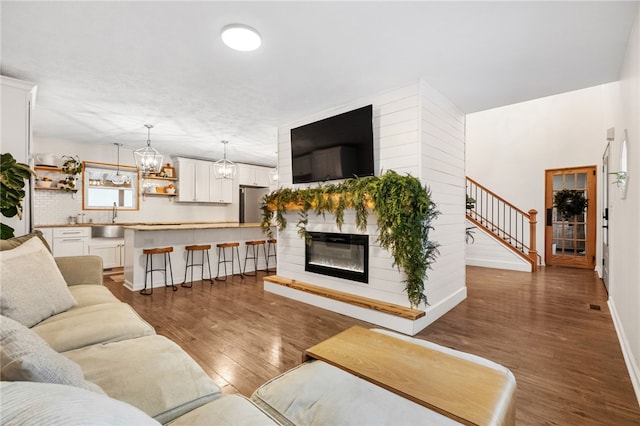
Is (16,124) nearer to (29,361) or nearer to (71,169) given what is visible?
(71,169)

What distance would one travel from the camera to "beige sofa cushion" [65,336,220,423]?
1.09 m

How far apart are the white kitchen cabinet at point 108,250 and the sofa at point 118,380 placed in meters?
4.13

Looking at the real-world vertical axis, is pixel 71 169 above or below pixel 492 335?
above

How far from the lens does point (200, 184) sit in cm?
751

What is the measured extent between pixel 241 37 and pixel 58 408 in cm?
256

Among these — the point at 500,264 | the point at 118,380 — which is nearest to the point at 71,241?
the point at 118,380

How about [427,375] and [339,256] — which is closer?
[427,375]

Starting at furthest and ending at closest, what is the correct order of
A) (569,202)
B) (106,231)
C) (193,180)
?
(193,180), (569,202), (106,231)

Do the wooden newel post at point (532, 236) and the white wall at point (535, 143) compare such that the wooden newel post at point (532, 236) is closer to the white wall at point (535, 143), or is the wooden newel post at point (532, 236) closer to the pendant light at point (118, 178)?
the white wall at point (535, 143)

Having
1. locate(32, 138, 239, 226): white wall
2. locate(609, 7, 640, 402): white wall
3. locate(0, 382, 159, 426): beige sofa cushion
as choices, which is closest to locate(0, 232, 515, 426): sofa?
locate(0, 382, 159, 426): beige sofa cushion

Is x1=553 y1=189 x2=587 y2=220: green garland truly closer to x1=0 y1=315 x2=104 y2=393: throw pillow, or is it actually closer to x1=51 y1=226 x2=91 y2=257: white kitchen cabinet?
x1=0 y1=315 x2=104 y2=393: throw pillow

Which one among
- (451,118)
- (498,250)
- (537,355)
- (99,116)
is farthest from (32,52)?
(498,250)

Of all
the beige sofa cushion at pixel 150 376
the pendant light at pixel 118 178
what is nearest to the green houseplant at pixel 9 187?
the beige sofa cushion at pixel 150 376

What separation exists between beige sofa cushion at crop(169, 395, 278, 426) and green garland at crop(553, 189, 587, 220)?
764 cm
